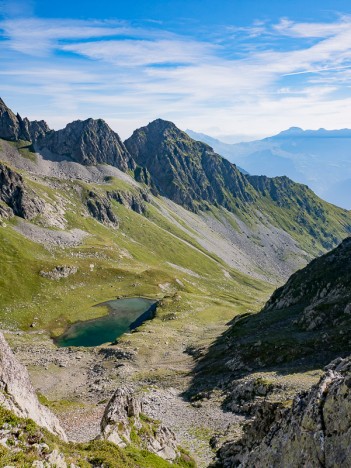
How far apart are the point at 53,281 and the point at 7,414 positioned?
495ft

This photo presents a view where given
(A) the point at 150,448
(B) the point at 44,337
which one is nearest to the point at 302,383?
(A) the point at 150,448

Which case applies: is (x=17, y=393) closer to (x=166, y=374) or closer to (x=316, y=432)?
(x=316, y=432)

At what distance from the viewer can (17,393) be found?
1164 inches

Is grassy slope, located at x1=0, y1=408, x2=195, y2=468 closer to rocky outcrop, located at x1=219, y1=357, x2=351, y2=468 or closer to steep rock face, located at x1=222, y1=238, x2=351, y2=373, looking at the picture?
rocky outcrop, located at x1=219, y1=357, x2=351, y2=468

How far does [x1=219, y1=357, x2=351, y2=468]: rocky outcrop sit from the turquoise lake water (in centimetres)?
10686

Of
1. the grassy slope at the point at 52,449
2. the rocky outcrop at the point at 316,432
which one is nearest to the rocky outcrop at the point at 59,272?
the grassy slope at the point at 52,449

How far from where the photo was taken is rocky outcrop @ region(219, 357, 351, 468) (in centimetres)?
2411

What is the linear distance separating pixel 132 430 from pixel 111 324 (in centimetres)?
10390

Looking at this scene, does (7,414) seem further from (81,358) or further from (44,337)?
(44,337)

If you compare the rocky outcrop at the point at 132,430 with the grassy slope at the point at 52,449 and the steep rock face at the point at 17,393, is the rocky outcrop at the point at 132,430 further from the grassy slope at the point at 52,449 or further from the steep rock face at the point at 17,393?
the steep rock face at the point at 17,393

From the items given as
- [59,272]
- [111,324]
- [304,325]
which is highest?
[304,325]

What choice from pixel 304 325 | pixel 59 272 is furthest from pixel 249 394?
pixel 59 272

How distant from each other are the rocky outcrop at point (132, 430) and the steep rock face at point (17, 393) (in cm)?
879

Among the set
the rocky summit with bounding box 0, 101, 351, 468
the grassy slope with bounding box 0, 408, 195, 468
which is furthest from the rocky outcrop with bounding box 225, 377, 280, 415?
the grassy slope with bounding box 0, 408, 195, 468
